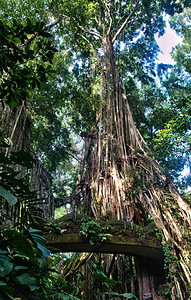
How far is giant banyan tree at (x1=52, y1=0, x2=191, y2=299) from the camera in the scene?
11.3 ft

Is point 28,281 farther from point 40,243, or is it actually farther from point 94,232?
point 94,232

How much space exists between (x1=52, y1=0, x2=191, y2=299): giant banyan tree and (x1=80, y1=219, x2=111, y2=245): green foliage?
62 cm

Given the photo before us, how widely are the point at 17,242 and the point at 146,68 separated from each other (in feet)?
26.4

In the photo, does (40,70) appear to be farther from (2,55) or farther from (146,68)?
(146,68)

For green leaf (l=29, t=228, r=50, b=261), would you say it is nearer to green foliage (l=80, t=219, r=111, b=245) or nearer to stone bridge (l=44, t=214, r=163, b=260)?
stone bridge (l=44, t=214, r=163, b=260)

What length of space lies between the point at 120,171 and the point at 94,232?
177 centimetres

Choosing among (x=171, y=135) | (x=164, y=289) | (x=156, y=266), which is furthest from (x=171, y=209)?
(x=171, y=135)

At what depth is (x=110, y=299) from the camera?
12.7 ft

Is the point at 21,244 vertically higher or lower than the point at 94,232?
lower

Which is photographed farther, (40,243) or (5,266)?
(40,243)

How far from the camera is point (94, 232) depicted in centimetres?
300

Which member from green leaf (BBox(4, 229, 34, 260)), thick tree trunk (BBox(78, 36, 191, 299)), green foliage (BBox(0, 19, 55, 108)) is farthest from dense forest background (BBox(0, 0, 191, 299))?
green leaf (BBox(4, 229, 34, 260))

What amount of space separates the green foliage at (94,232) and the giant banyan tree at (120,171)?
62 cm

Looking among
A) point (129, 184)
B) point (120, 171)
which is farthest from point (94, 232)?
point (120, 171)
